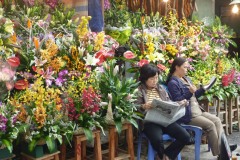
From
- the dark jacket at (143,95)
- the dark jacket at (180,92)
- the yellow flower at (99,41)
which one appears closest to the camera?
the yellow flower at (99,41)

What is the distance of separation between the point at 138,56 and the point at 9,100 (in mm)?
2427

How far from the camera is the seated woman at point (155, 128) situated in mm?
4539

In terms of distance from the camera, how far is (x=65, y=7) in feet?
19.7

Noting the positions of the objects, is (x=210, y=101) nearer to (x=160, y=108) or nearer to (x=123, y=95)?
(x=160, y=108)

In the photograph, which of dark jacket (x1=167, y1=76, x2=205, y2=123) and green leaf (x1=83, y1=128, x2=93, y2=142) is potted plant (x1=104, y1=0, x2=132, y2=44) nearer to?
dark jacket (x1=167, y1=76, x2=205, y2=123)

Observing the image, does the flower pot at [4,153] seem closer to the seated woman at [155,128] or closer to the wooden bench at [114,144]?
the wooden bench at [114,144]

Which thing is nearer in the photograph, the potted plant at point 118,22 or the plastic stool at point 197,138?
the plastic stool at point 197,138

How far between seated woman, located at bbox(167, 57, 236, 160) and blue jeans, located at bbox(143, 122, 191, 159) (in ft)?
1.60

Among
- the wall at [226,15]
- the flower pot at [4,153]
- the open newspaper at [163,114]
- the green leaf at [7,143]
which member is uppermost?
the wall at [226,15]

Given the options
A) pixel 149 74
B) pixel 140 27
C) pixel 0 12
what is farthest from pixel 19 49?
pixel 140 27

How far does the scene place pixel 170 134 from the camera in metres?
4.73

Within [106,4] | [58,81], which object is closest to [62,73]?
[58,81]

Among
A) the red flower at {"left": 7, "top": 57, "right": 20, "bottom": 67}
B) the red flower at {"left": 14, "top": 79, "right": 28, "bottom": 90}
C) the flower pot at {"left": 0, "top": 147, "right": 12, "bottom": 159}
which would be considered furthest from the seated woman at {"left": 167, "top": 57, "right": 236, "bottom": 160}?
the flower pot at {"left": 0, "top": 147, "right": 12, "bottom": 159}

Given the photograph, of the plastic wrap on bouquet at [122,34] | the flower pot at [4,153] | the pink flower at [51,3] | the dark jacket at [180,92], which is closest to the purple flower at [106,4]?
the plastic wrap on bouquet at [122,34]
